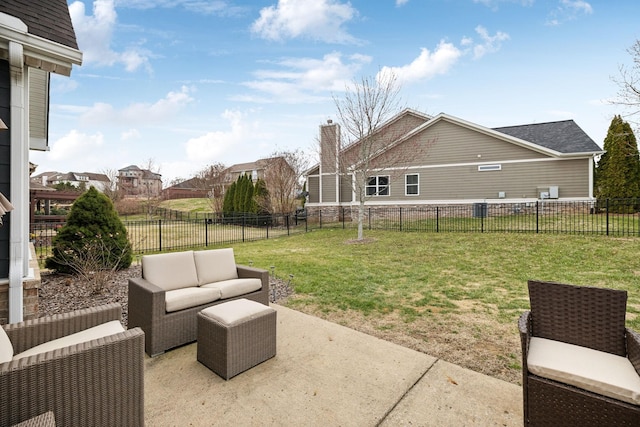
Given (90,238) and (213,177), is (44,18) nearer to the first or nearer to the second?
(90,238)

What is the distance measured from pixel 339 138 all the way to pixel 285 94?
345cm

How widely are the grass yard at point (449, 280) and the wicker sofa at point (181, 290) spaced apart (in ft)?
3.76

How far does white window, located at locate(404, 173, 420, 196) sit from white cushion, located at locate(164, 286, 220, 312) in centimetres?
1641

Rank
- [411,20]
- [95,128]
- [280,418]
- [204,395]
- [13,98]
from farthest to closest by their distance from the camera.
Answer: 1. [95,128]
2. [411,20]
3. [13,98]
4. [204,395]
5. [280,418]

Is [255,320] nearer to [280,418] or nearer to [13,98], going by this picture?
[280,418]

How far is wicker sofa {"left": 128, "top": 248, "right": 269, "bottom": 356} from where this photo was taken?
10.9ft

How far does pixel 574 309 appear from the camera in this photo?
7.81 feet

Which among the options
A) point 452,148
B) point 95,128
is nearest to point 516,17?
point 452,148

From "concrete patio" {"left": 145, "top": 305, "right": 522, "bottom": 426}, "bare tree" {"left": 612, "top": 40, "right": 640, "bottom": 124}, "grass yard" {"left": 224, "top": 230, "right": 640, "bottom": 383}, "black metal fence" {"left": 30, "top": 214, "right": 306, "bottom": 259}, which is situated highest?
"bare tree" {"left": 612, "top": 40, "right": 640, "bottom": 124}

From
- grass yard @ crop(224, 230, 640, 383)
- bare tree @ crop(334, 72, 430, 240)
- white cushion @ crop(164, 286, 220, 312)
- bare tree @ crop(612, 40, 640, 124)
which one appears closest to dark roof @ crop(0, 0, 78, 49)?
white cushion @ crop(164, 286, 220, 312)

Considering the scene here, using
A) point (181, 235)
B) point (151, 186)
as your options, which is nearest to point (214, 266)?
point (181, 235)

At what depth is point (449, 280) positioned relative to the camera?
6.45 metres

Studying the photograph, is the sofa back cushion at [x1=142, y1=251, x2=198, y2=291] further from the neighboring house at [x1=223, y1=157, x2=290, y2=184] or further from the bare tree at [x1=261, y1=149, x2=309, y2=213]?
the neighboring house at [x1=223, y1=157, x2=290, y2=184]

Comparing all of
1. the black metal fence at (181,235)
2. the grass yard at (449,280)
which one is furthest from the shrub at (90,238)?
the grass yard at (449,280)
